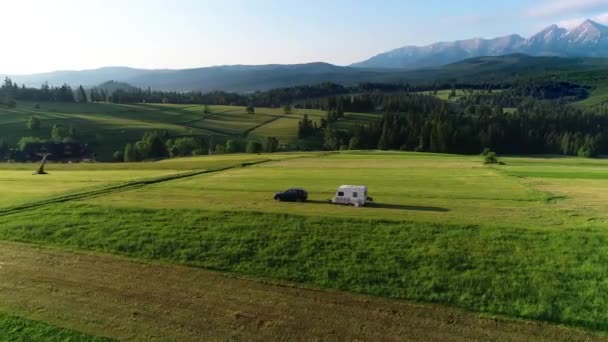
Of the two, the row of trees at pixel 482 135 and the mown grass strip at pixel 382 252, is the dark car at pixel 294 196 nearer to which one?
the mown grass strip at pixel 382 252

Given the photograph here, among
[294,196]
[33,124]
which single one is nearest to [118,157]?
[33,124]

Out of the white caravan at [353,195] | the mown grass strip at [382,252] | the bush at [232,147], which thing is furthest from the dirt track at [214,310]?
the bush at [232,147]

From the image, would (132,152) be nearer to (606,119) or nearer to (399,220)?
(399,220)

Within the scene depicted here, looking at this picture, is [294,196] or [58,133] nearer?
[294,196]

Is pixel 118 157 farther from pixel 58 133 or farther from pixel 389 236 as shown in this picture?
pixel 389 236

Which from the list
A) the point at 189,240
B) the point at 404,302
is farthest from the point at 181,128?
the point at 404,302

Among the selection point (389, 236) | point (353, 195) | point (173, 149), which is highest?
point (353, 195)
